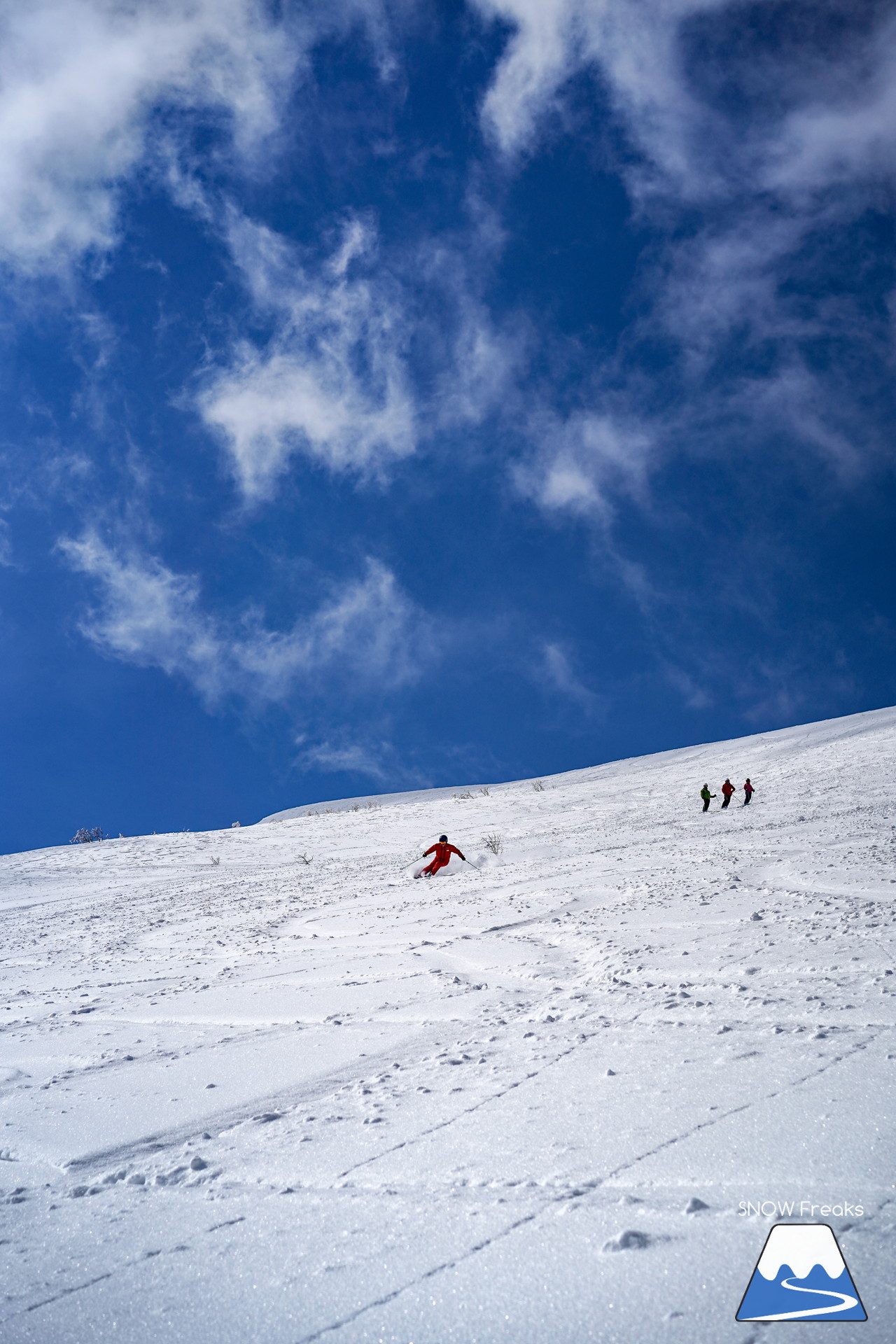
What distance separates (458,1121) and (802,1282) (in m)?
1.26

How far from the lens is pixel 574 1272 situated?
172 centimetres

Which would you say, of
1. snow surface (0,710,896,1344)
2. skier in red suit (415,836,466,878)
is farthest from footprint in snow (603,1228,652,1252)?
skier in red suit (415,836,466,878)

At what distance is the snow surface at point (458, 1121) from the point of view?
5.63ft

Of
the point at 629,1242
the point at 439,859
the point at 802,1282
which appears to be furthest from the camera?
the point at 439,859

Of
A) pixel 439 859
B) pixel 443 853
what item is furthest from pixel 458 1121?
pixel 443 853

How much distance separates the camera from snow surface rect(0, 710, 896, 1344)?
172 cm

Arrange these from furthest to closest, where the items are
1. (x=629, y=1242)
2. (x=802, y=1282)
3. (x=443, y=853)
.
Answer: (x=443, y=853)
(x=629, y=1242)
(x=802, y=1282)

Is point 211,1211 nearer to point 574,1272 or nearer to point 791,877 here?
point 574,1272

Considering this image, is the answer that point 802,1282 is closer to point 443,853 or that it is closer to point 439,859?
point 439,859

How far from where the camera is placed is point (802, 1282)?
1630 millimetres

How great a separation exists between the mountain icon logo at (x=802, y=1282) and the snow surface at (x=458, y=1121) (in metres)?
0.03

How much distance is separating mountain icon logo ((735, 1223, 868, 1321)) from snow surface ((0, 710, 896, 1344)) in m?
0.03

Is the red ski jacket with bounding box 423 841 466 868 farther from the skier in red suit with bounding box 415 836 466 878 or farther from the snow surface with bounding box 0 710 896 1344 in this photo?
the snow surface with bounding box 0 710 896 1344

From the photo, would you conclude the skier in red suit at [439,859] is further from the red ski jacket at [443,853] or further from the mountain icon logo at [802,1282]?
the mountain icon logo at [802,1282]
